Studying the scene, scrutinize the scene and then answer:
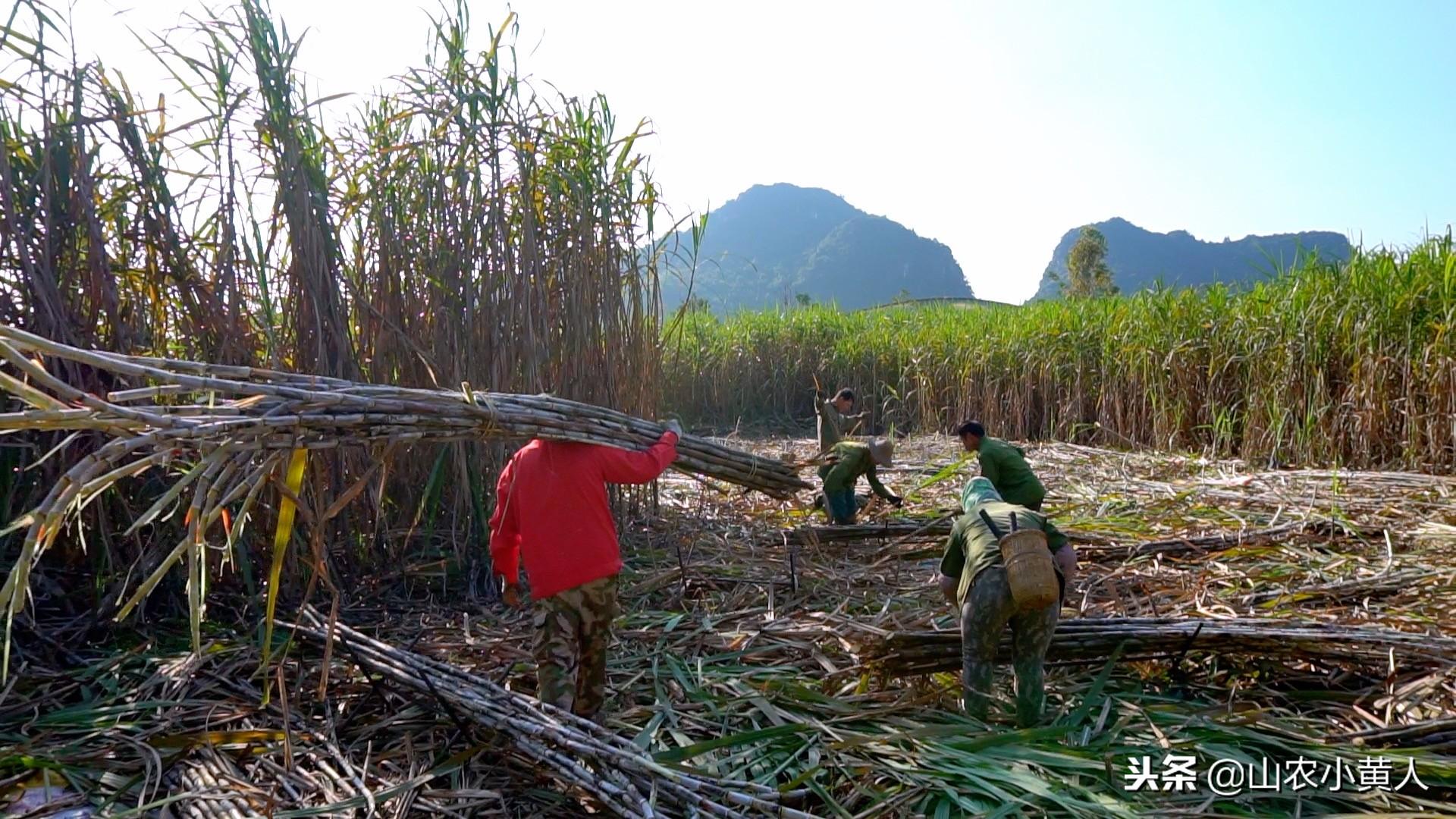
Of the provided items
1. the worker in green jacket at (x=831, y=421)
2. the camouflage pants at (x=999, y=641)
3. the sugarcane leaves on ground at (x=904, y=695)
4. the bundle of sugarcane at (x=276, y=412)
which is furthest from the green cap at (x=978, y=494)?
the worker in green jacket at (x=831, y=421)

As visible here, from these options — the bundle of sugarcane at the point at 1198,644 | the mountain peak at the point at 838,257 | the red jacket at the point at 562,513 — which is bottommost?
the bundle of sugarcane at the point at 1198,644

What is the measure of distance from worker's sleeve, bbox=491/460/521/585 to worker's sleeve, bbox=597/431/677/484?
32 centimetres

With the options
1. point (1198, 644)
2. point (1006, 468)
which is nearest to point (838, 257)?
point (1006, 468)

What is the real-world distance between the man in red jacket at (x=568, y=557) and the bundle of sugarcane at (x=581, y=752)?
0.75 ft

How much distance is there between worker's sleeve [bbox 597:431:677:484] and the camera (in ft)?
9.66

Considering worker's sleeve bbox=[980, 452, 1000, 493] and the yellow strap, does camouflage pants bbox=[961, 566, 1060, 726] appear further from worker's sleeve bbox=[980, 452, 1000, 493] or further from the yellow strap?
the yellow strap

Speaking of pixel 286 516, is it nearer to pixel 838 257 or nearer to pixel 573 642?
pixel 573 642

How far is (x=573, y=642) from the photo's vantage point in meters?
2.88

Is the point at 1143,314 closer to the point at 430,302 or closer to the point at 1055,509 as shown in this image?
the point at 1055,509

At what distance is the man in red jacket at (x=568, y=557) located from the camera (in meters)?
2.84

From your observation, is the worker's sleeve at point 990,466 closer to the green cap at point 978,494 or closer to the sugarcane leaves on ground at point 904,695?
the sugarcane leaves on ground at point 904,695

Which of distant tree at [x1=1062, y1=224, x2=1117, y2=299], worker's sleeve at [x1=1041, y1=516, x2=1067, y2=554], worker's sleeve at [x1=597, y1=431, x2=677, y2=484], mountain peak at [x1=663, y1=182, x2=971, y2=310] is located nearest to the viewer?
worker's sleeve at [x1=597, y1=431, x2=677, y2=484]

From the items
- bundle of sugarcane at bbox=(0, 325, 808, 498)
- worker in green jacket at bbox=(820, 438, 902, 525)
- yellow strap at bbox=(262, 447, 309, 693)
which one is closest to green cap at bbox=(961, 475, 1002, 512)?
bundle of sugarcane at bbox=(0, 325, 808, 498)

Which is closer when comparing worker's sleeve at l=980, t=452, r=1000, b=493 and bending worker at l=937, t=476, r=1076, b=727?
bending worker at l=937, t=476, r=1076, b=727
